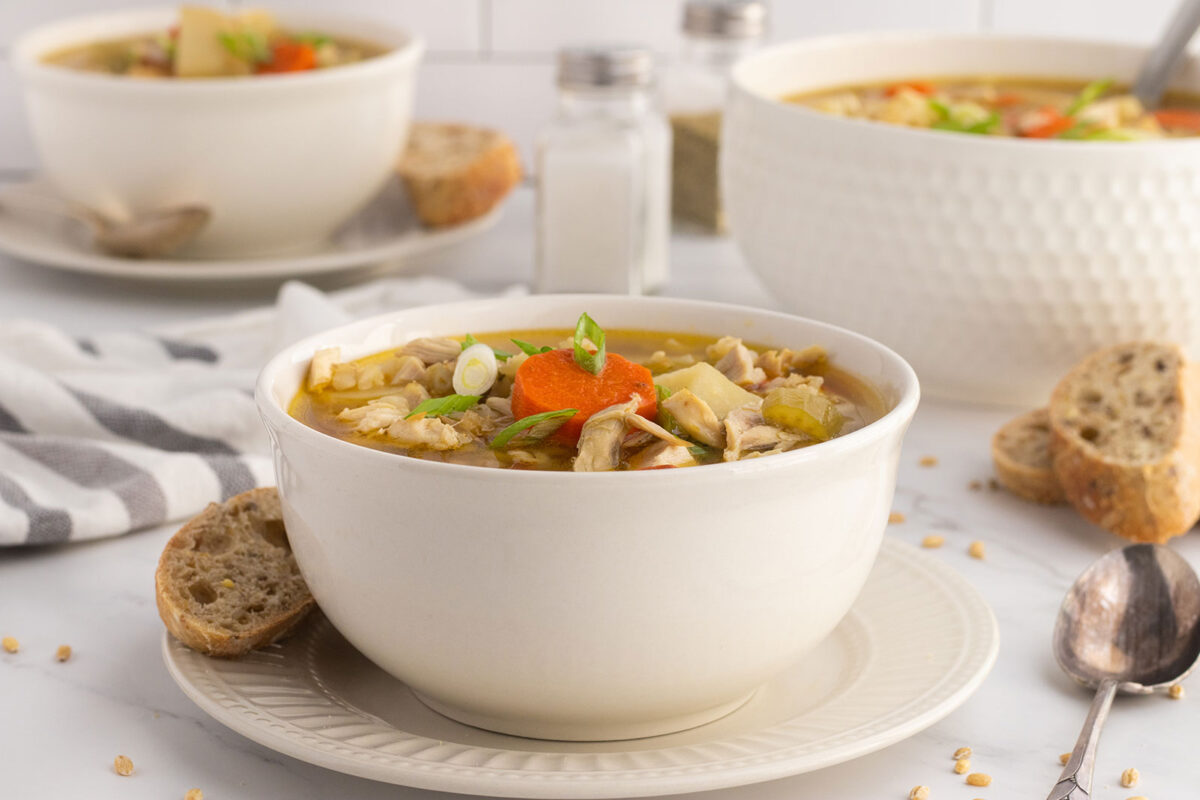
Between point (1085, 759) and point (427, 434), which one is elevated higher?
point (427, 434)

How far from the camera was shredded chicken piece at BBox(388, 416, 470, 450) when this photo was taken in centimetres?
104

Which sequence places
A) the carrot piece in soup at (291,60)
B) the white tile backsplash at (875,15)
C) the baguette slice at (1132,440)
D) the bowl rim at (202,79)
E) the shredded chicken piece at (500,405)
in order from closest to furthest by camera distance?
1. the shredded chicken piece at (500,405)
2. the baguette slice at (1132,440)
3. the bowl rim at (202,79)
4. the carrot piece in soup at (291,60)
5. the white tile backsplash at (875,15)

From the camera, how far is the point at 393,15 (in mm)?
3025

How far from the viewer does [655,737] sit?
1045 millimetres

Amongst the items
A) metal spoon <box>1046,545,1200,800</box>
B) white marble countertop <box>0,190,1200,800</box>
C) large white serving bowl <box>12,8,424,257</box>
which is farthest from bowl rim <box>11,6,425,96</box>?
metal spoon <box>1046,545,1200,800</box>

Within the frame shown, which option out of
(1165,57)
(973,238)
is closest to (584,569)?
(973,238)

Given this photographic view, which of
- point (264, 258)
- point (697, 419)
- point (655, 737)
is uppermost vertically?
point (697, 419)

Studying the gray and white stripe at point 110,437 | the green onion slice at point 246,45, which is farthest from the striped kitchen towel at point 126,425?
the green onion slice at point 246,45

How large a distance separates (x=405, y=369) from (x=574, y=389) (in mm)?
180

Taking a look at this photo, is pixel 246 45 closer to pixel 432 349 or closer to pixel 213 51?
pixel 213 51

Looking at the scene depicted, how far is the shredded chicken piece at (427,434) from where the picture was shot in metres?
1.04

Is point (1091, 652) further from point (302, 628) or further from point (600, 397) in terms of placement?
point (302, 628)

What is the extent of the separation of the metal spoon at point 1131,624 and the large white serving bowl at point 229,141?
142 cm

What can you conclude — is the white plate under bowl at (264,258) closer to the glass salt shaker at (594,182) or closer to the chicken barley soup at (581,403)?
the glass salt shaker at (594,182)
